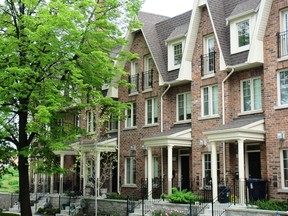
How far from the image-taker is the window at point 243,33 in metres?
23.0

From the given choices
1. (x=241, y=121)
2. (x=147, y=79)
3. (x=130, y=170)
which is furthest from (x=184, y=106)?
(x=130, y=170)

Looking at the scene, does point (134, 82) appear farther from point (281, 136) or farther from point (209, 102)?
point (281, 136)

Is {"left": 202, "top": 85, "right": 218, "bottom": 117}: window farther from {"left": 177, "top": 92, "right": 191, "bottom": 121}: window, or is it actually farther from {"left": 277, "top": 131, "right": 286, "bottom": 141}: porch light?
{"left": 277, "top": 131, "right": 286, "bottom": 141}: porch light

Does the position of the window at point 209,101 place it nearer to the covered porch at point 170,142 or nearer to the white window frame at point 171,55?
the covered porch at point 170,142

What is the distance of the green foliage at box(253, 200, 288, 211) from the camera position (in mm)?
17891

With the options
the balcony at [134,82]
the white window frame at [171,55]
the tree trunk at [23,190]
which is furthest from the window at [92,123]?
the white window frame at [171,55]

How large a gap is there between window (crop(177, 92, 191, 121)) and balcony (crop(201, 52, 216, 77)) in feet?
6.85

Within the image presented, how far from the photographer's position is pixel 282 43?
21.1 m

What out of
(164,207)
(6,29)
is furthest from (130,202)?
(6,29)

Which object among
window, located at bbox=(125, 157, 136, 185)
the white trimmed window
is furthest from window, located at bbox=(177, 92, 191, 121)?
the white trimmed window

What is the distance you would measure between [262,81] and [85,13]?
9380mm

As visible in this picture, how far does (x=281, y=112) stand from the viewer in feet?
67.8

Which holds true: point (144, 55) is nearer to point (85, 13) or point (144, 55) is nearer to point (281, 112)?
point (85, 13)

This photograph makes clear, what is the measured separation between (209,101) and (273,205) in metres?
7.82
